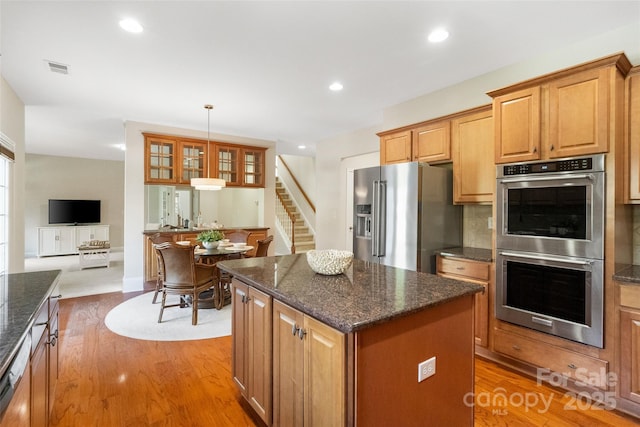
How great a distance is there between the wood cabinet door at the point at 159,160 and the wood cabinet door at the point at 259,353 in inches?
163

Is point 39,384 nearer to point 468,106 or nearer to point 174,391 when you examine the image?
point 174,391

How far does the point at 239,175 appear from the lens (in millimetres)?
6035

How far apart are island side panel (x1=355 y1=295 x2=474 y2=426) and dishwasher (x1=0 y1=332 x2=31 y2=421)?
3.54 feet

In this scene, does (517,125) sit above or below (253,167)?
below

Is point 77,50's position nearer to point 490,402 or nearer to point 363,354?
point 363,354

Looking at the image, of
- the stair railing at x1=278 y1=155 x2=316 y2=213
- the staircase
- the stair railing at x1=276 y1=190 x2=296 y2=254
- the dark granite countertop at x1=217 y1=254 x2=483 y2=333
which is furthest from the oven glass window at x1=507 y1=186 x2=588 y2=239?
the stair railing at x1=278 y1=155 x2=316 y2=213

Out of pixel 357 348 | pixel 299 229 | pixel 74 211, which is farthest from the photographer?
pixel 299 229

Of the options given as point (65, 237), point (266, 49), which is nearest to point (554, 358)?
point (266, 49)

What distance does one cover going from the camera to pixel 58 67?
10.3 feet

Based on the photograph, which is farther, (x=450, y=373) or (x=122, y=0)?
(x=122, y=0)

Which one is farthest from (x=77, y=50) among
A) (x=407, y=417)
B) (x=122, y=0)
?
(x=407, y=417)

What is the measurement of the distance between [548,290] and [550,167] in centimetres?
92

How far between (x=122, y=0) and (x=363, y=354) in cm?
266

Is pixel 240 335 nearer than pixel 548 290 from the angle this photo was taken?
Yes
